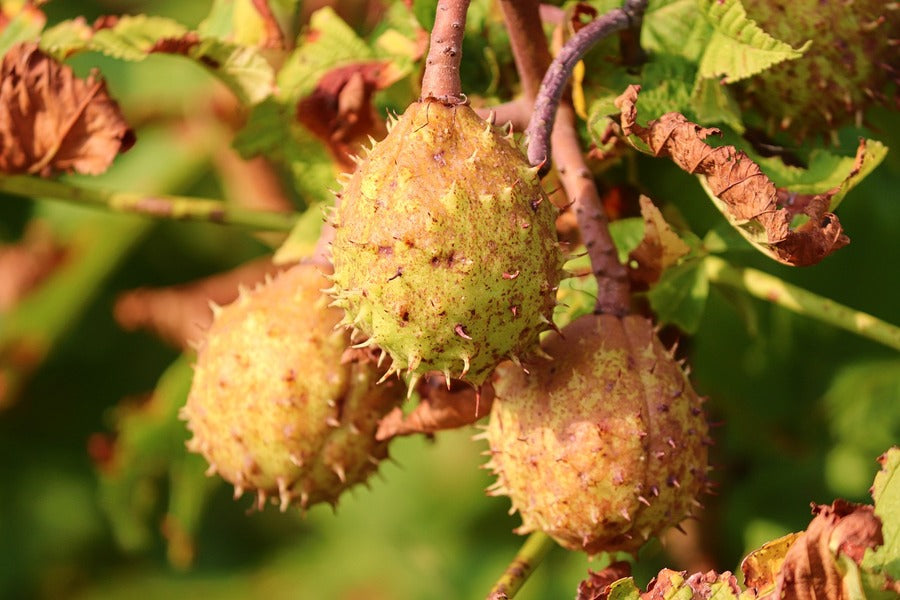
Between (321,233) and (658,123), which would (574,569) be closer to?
(321,233)

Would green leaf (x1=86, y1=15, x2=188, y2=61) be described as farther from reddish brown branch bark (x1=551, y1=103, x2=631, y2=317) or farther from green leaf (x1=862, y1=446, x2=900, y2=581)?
green leaf (x1=862, y1=446, x2=900, y2=581)

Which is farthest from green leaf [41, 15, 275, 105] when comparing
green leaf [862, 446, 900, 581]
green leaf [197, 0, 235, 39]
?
green leaf [862, 446, 900, 581]

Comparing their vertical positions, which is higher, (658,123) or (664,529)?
(658,123)

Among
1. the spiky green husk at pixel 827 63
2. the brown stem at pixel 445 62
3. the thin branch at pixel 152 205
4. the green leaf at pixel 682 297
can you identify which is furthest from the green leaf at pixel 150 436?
the spiky green husk at pixel 827 63

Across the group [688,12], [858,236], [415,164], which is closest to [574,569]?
[858,236]

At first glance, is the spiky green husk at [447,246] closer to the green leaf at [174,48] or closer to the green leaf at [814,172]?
the green leaf at [814,172]
